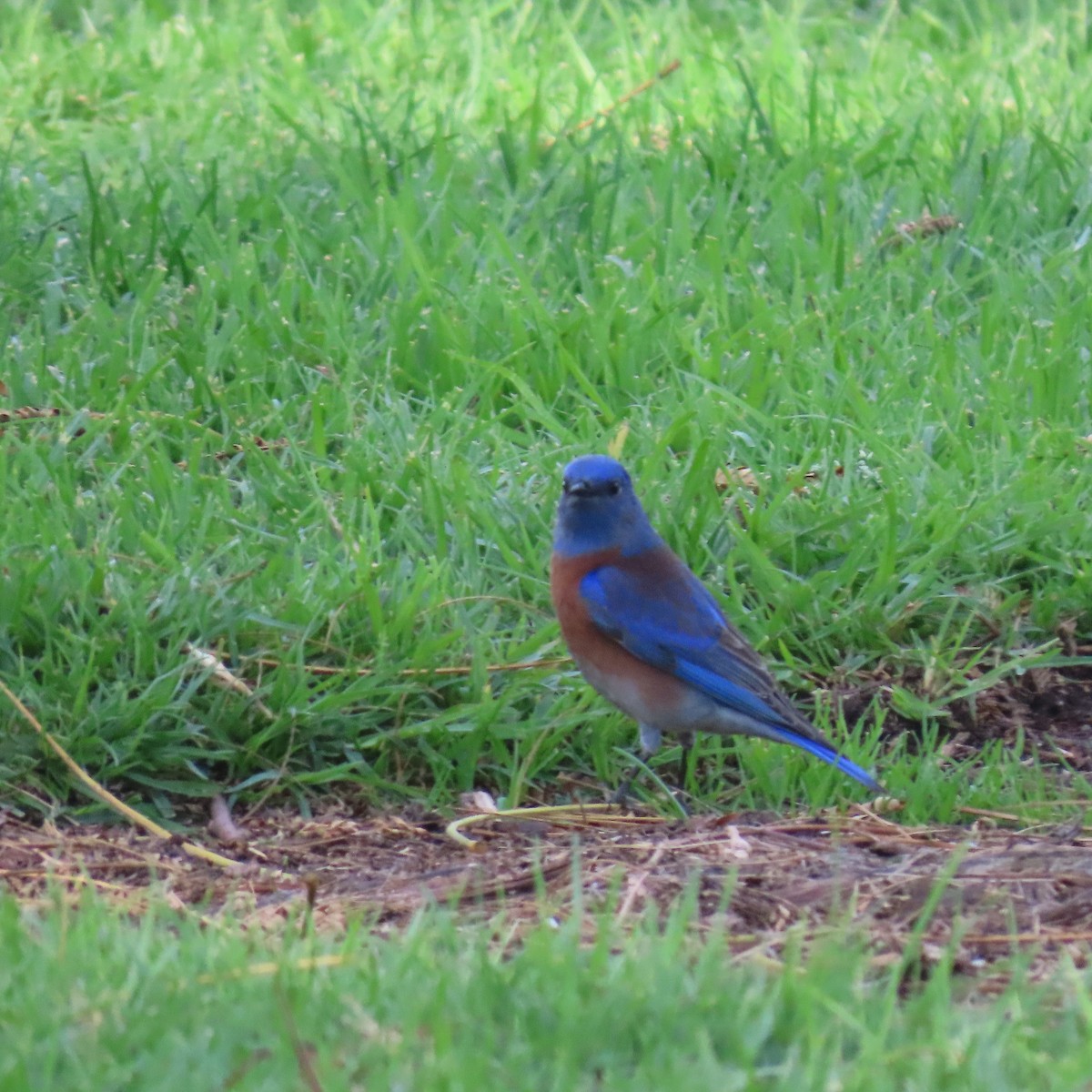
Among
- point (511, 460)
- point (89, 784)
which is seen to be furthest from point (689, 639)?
point (89, 784)

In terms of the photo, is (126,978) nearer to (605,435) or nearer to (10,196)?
(605,435)

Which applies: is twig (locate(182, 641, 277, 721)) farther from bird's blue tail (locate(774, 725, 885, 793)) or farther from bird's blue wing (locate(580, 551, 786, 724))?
bird's blue tail (locate(774, 725, 885, 793))

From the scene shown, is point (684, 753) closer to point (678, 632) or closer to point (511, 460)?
point (678, 632)

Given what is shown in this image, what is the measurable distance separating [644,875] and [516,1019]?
84 cm

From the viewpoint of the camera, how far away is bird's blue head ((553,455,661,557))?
13.7 ft

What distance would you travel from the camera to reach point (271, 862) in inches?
144

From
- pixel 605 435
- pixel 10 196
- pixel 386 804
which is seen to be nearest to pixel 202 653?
pixel 386 804

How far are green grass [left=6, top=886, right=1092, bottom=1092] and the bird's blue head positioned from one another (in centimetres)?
154

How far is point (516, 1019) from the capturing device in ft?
8.19

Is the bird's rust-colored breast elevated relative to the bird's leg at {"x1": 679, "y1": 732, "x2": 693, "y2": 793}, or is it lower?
elevated

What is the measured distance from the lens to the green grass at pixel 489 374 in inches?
162

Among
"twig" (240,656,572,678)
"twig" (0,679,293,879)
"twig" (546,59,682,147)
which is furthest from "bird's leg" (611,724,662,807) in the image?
"twig" (546,59,682,147)

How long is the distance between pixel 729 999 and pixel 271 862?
4.55 feet

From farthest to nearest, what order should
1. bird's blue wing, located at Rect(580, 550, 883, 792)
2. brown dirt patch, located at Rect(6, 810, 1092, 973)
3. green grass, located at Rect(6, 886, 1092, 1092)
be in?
bird's blue wing, located at Rect(580, 550, 883, 792) → brown dirt patch, located at Rect(6, 810, 1092, 973) → green grass, located at Rect(6, 886, 1092, 1092)
